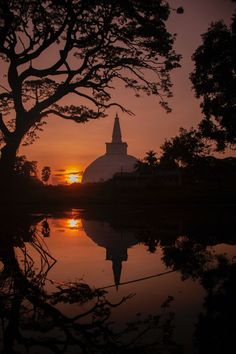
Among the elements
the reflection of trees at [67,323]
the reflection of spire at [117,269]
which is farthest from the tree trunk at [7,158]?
the reflection of trees at [67,323]

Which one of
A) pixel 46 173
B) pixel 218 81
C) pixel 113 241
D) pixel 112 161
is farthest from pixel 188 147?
pixel 112 161

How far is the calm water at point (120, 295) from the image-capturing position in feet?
7.09

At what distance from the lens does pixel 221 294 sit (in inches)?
120

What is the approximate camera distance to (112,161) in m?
102

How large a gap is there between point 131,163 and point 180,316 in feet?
316

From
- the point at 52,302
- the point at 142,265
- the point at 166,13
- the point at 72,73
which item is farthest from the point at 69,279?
the point at 166,13

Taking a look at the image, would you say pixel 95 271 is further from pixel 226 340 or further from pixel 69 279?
pixel 226 340

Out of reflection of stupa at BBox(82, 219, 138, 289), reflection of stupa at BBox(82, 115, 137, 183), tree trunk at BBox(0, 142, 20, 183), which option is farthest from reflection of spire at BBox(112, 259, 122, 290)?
reflection of stupa at BBox(82, 115, 137, 183)

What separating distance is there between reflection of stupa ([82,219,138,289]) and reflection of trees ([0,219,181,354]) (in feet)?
2.22

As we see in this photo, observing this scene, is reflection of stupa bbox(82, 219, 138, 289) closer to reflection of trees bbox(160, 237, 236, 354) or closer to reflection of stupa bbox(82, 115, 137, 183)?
reflection of trees bbox(160, 237, 236, 354)

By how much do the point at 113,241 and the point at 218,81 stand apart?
1352cm

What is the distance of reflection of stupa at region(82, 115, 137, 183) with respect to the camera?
327 ft

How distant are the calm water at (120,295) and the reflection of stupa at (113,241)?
0.06 feet

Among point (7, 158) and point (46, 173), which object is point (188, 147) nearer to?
point (7, 158)
